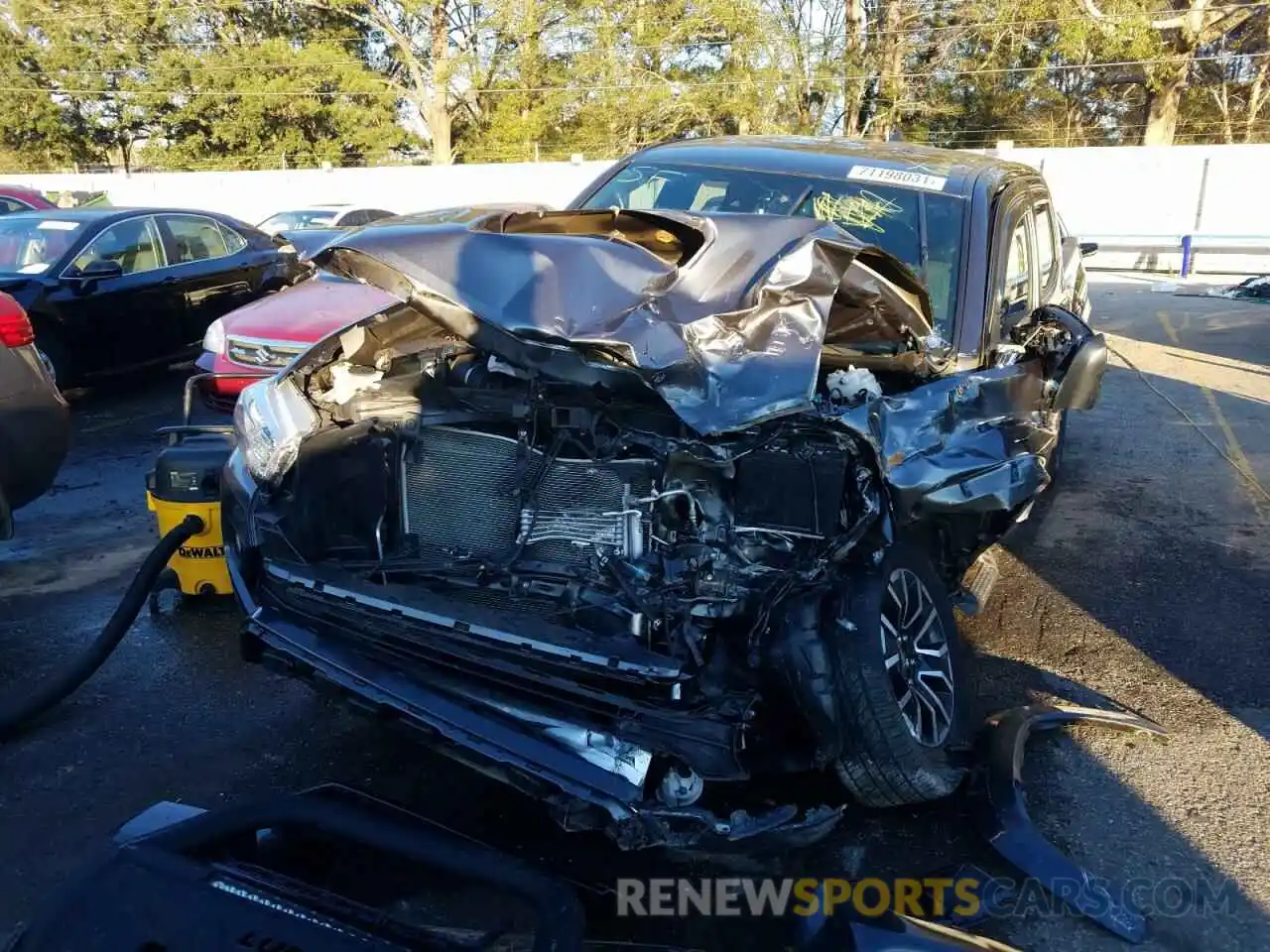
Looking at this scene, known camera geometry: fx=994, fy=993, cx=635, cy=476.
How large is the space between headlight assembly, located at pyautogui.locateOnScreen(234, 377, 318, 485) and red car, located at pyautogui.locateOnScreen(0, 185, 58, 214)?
1161 cm

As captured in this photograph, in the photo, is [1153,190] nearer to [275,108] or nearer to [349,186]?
[349,186]

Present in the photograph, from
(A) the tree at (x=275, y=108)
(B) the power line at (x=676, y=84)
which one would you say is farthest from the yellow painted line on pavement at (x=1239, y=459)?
(A) the tree at (x=275, y=108)

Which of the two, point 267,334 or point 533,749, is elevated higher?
point 267,334

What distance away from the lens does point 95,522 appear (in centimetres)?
561

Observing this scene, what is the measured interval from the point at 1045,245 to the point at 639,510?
12.1 ft

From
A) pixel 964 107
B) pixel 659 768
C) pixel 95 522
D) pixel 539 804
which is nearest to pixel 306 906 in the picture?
pixel 659 768

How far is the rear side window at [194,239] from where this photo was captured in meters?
8.87

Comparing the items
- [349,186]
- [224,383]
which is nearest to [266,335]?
[224,383]

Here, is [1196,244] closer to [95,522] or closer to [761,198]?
[761,198]

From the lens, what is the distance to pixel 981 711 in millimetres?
3705

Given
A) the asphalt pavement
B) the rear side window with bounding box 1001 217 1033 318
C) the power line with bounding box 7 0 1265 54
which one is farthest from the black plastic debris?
the power line with bounding box 7 0 1265 54

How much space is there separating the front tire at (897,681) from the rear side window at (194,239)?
7800 millimetres

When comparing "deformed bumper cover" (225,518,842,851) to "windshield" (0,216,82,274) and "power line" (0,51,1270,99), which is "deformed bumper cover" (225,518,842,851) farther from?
"power line" (0,51,1270,99)

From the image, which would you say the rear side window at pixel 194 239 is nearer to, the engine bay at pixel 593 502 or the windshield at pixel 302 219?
the windshield at pixel 302 219
